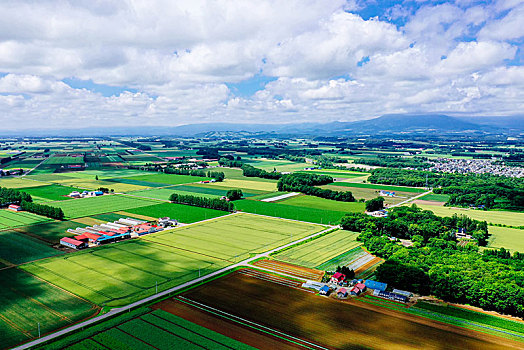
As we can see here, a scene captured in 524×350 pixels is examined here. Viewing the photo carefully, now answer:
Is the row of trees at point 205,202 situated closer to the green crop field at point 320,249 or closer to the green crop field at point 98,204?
the green crop field at point 98,204

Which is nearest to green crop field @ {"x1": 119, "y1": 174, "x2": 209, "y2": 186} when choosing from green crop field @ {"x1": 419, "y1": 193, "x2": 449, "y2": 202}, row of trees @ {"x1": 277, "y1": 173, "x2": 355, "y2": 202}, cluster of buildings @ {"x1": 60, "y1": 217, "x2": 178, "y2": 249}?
row of trees @ {"x1": 277, "y1": 173, "x2": 355, "y2": 202}

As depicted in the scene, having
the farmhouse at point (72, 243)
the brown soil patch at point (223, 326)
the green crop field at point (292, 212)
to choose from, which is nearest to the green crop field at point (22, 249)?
the farmhouse at point (72, 243)

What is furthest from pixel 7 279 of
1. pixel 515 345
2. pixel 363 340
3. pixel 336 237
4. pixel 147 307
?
pixel 515 345

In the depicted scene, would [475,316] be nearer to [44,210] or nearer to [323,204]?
[323,204]

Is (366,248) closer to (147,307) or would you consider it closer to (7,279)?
(147,307)

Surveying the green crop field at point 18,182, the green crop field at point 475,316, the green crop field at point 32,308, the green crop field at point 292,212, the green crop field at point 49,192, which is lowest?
the green crop field at point 475,316

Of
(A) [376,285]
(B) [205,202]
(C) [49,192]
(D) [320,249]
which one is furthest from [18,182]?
(A) [376,285]
